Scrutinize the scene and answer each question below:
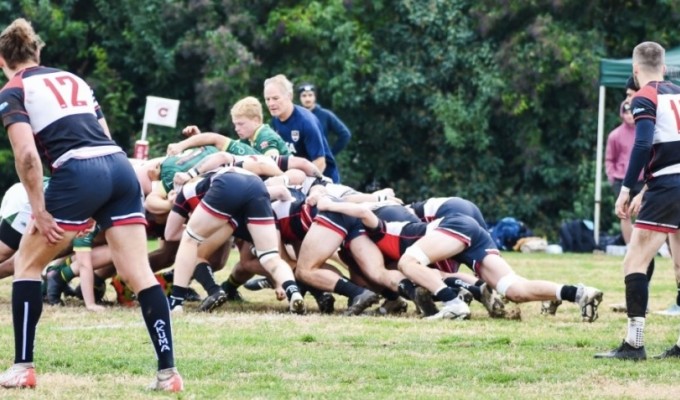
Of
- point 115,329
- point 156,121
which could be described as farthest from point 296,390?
point 156,121

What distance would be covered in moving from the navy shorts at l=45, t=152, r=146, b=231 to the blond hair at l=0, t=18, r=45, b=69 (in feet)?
1.85

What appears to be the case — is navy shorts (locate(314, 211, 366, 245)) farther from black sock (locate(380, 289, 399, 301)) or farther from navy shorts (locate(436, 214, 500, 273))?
navy shorts (locate(436, 214, 500, 273))

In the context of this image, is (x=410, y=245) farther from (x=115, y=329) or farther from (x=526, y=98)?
(x=526, y=98)

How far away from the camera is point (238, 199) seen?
409 inches

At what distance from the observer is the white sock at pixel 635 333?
795cm

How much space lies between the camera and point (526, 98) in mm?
23547

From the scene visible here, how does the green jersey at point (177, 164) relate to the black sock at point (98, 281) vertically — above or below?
above

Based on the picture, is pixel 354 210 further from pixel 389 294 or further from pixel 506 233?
pixel 506 233

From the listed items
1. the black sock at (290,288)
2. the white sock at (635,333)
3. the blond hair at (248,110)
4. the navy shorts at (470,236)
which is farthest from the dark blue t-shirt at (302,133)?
the white sock at (635,333)

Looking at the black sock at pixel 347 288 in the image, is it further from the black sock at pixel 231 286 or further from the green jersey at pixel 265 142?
the green jersey at pixel 265 142

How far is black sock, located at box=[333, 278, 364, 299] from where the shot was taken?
1060 centimetres

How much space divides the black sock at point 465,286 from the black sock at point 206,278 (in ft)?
5.85

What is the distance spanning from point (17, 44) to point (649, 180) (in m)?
3.69

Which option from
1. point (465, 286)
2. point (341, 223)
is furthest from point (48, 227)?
point (465, 286)
